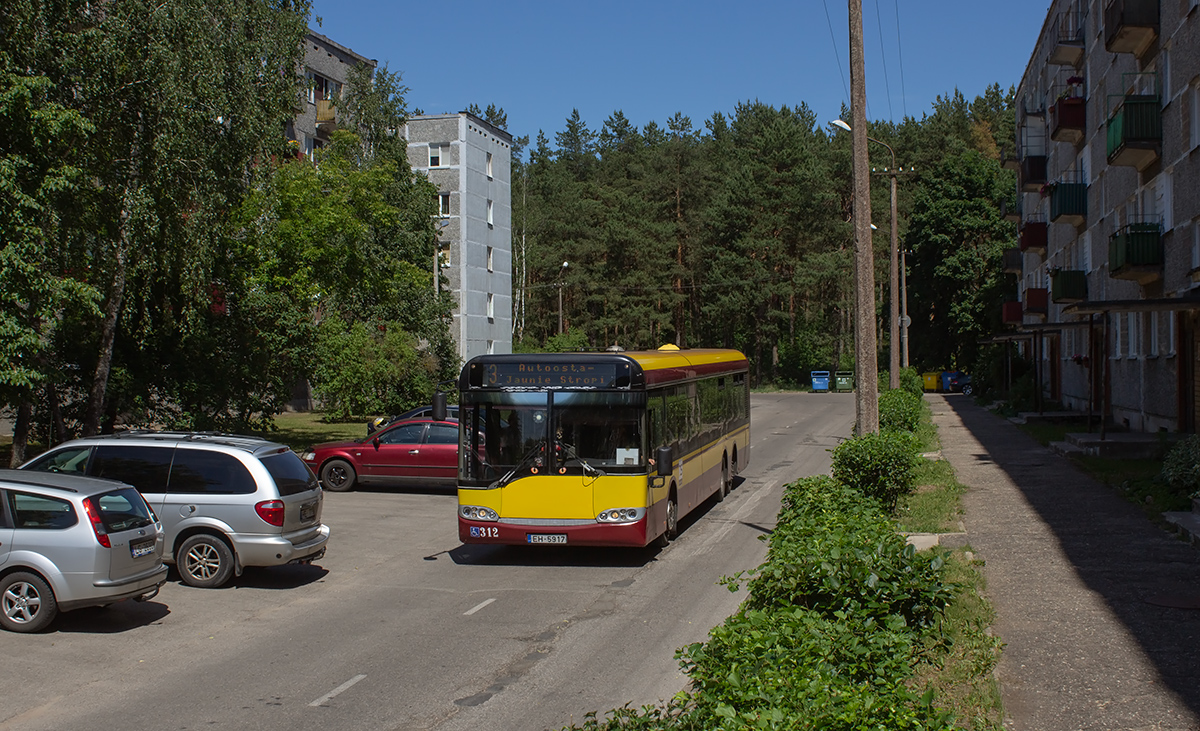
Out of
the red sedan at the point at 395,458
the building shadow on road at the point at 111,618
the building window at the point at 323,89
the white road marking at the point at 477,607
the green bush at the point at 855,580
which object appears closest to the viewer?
the green bush at the point at 855,580

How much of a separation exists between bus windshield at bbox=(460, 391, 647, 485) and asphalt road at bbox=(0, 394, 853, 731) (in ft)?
4.41

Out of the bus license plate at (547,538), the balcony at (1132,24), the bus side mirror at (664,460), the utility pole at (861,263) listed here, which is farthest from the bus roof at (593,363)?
the balcony at (1132,24)

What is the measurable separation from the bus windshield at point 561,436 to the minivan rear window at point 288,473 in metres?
1.96

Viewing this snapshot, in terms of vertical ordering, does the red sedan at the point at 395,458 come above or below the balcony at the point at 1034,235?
below

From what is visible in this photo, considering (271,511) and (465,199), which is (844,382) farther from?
(271,511)

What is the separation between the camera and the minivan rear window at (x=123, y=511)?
10.0m

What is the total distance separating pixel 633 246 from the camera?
76562 mm

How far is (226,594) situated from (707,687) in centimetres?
881

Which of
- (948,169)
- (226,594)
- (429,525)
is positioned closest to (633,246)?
(948,169)

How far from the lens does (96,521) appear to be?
9.85 metres

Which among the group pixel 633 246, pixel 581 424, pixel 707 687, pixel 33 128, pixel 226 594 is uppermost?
pixel 633 246

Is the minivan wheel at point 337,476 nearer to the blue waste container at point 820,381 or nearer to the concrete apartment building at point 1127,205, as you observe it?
the concrete apartment building at point 1127,205

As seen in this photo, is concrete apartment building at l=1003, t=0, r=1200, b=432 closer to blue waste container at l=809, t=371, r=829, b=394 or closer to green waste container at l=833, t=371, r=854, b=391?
green waste container at l=833, t=371, r=854, b=391

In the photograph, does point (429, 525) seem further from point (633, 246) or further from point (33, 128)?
point (633, 246)
